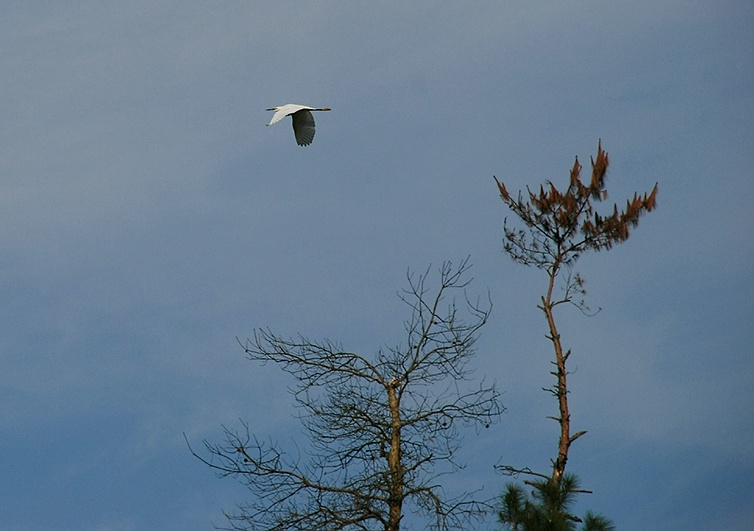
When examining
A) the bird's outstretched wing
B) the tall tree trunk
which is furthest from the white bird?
the tall tree trunk

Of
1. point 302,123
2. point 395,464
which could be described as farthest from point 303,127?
point 395,464

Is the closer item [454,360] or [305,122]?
[454,360]

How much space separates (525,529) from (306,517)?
2336 mm

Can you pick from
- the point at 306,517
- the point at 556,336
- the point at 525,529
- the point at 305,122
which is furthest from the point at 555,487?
the point at 305,122

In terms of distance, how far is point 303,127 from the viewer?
2020 cm

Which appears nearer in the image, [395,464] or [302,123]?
[395,464]

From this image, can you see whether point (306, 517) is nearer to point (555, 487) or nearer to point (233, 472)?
point (233, 472)

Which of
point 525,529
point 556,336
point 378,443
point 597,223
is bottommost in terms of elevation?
point 525,529

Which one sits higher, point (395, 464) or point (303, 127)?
point (303, 127)

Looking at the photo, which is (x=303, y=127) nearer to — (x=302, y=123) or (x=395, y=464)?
(x=302, y=123)

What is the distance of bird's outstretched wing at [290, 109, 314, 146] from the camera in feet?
66.0

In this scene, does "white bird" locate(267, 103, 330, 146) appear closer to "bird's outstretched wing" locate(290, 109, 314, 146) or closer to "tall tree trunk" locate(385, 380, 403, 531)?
"bird's outstretched wing" locate(290, 109, 314, 146)

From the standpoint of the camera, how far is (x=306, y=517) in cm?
1235

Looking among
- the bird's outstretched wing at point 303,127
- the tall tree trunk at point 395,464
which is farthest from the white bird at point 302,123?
the tall tree trunk at point 395,464
